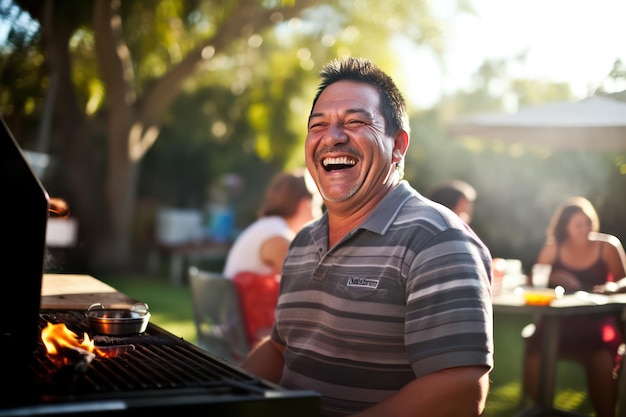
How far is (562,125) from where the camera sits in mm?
6328

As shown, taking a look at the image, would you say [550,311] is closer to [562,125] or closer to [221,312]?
[221,312]

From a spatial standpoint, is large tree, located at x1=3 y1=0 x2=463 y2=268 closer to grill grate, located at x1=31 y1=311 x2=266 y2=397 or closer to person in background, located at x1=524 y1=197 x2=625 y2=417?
person in background, located at x1=524 y1=197 x2=625 y2=417

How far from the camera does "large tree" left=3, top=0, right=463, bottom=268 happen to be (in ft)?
40.0

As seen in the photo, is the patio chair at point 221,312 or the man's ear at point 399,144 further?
the patio chair at point 221,312

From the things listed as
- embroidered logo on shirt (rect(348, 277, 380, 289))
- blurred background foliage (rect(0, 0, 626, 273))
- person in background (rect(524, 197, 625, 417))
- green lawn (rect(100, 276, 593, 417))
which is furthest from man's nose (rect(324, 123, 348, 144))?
blurred background foliage (rect(0, 0, 626, 273))

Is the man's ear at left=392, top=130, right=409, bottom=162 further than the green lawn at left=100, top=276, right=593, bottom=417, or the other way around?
the green lawn at left=100, top=276, right=593, bottom=417

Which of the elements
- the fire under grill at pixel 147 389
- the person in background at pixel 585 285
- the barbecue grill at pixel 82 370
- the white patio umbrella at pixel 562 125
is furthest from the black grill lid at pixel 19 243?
the person in background at pixel 585 285

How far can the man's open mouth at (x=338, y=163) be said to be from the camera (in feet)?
8.55

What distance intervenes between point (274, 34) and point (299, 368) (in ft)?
57.0

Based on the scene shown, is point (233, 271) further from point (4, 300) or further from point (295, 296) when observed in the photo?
point (4, 300)

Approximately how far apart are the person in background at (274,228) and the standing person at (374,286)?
84.0 inches

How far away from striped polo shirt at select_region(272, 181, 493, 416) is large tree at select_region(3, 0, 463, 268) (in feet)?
32.9

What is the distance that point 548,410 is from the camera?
503 cm

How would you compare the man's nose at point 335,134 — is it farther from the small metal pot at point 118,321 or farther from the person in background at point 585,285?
the person in background at point 585,285
